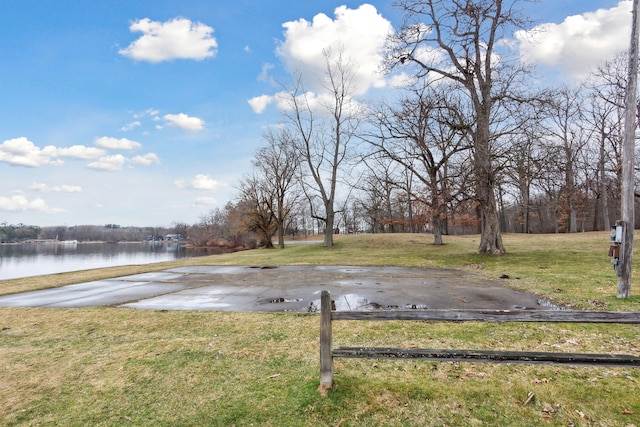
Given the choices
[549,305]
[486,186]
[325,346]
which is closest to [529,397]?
[325,346]

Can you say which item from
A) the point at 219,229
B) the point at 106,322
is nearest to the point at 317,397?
the point at 106,322

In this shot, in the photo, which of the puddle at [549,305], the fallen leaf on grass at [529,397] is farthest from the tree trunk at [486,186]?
the fallen leaf on grass at [529,397]

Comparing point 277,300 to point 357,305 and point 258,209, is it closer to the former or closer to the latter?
point 357,305

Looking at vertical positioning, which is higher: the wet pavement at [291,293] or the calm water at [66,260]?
the wet pavement at [291,293]

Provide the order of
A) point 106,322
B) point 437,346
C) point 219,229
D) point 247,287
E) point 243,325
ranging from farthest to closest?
point 219,229
point 247,287
point 106,322
point 243,325
point 437,346

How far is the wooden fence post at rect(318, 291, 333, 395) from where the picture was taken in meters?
3.67

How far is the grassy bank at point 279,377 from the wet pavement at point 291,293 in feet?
4.56

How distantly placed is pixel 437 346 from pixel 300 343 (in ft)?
6.52

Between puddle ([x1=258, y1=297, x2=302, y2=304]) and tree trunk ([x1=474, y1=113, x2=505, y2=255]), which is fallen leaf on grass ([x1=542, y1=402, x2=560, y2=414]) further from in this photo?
tree trunk ([x1=474, y1=113, x2=505, y2=255])

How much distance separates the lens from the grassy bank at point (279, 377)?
338 centimetres

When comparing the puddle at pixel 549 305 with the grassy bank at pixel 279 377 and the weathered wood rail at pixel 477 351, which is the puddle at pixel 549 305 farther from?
the weathered wood rail at pixel 477 351

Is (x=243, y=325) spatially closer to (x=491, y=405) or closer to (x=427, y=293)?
(x=491, y=405)

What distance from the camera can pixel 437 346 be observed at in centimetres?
484

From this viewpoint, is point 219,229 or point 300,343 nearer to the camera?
point 300,343
